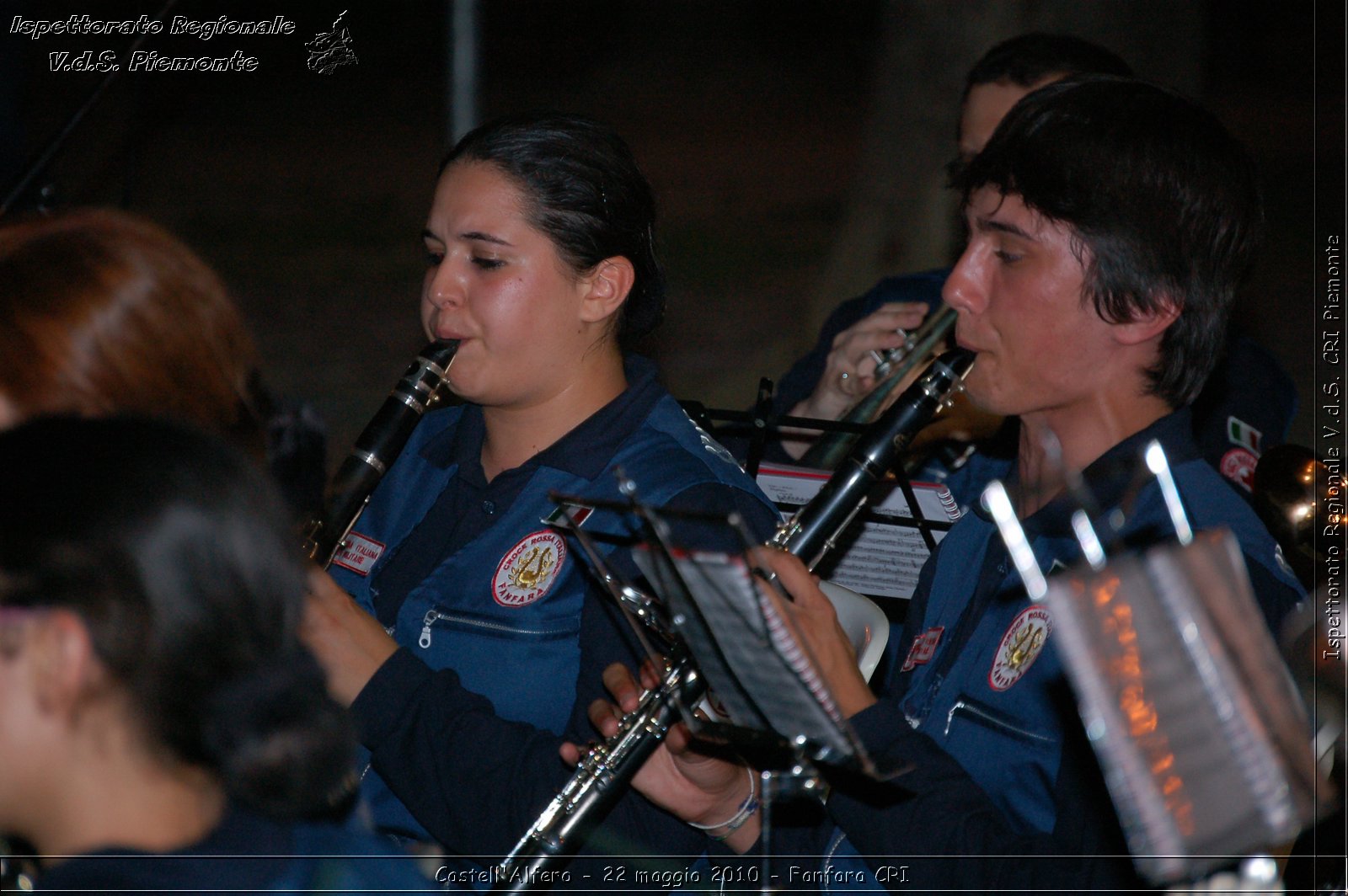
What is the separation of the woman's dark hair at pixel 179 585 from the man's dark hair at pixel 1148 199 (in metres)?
1.36

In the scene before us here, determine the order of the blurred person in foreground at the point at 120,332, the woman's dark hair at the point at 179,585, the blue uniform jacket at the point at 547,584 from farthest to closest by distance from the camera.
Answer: the blue uniform jacket at the point at 547,584 → the blurred person in foreground at the point at 120,332 → the woman's dark hair at the point at 179,585

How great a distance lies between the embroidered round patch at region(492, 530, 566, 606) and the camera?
7.68 feet

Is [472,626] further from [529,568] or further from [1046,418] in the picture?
[1046,418]

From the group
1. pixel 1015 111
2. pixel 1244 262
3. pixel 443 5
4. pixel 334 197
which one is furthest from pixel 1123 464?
pixel 443 5

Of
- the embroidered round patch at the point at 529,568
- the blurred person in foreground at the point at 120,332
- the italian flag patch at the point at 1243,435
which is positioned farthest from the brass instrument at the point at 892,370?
the blurred person in foreground at the point at 120,332

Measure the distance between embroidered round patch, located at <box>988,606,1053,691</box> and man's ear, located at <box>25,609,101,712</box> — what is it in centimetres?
129

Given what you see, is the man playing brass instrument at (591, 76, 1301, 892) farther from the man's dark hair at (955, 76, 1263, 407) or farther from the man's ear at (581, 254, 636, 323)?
the man's ear at (581, 254, 636, 323)

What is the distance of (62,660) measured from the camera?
4.17ft

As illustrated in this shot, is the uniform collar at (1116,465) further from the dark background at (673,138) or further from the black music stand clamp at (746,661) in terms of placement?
the dark background at (673,138)

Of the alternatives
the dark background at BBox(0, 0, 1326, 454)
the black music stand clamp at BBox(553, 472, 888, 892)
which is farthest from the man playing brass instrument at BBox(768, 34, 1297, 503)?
Result: the black music stand clamp at BBox(553, 472, 888, 892)

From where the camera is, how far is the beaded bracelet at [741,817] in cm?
220

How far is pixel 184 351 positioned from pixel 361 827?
2.24 feet

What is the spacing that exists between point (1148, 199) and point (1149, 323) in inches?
7.7

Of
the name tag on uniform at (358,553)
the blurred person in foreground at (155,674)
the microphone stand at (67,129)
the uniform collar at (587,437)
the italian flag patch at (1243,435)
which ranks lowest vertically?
the italian flag patch at (1243,435)
